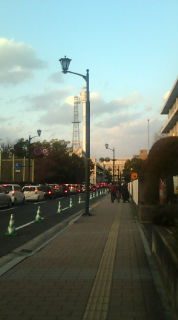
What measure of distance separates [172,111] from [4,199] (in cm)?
5057

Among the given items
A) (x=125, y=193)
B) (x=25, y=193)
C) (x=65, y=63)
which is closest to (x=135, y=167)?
(x=125, y=193)

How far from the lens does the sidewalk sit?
264 inches

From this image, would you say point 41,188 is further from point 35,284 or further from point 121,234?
point 35,284

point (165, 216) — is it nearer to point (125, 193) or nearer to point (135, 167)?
point (125, 193)

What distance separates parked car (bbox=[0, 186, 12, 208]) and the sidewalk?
22.7m

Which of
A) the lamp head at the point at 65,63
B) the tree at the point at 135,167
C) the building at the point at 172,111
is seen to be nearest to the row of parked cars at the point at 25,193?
the tree at the point at 135,167

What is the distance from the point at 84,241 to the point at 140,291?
672cm

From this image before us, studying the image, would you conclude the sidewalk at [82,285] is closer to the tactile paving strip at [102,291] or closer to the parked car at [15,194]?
the tactile paving strip at [102,291]

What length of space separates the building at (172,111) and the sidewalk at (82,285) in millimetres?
60360

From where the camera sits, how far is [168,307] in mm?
6938

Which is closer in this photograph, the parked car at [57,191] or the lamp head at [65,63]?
the lamp head at [65,63]

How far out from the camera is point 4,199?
36.5 m

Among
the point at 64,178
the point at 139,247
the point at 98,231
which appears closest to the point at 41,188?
the point at 98,231

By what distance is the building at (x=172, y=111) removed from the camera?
7533 cm
